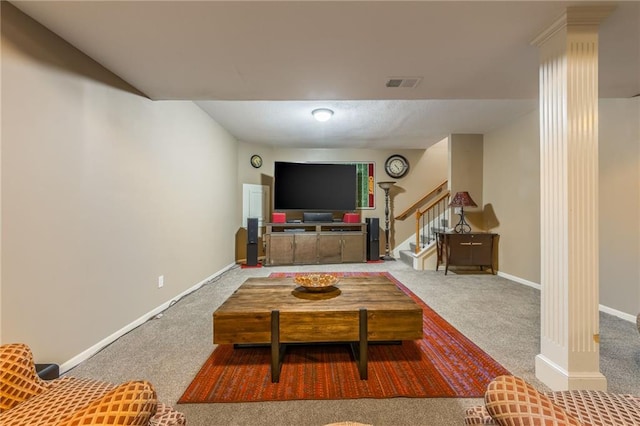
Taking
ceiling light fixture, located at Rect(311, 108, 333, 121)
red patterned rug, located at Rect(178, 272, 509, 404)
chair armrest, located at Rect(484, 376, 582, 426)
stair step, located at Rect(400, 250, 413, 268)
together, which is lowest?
red patterned rug, located at Rect(178, 272, 509, 404)

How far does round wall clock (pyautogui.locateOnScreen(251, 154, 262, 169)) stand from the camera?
5.50 meters

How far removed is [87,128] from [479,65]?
2.98 metres

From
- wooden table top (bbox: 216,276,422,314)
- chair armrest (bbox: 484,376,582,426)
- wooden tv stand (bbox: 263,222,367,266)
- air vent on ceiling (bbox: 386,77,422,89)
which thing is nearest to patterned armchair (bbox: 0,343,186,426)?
wooden table top (bbox: 216,276,422,314)

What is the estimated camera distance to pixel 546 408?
0.73 meters

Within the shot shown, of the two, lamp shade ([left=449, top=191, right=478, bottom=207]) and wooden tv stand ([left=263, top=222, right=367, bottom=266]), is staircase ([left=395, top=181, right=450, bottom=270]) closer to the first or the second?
lamp shade ([left=449, top=191, right=478, bottom=207])

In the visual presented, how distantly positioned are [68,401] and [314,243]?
435cm

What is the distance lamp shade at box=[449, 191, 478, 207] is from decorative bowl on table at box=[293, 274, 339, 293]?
308 centimetres

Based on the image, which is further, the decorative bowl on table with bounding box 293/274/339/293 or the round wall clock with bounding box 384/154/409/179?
the round wall clock with bounding box 384/154/409/179

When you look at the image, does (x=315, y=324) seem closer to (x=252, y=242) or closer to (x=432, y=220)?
(x=252, y=242)

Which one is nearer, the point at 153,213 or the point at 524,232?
the point at 153,213

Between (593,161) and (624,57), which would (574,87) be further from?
(624,57)

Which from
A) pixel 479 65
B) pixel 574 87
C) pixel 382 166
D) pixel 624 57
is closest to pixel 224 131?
pixel 382 166

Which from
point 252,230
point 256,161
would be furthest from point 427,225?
point 256,161

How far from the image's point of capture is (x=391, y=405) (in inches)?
56.1
